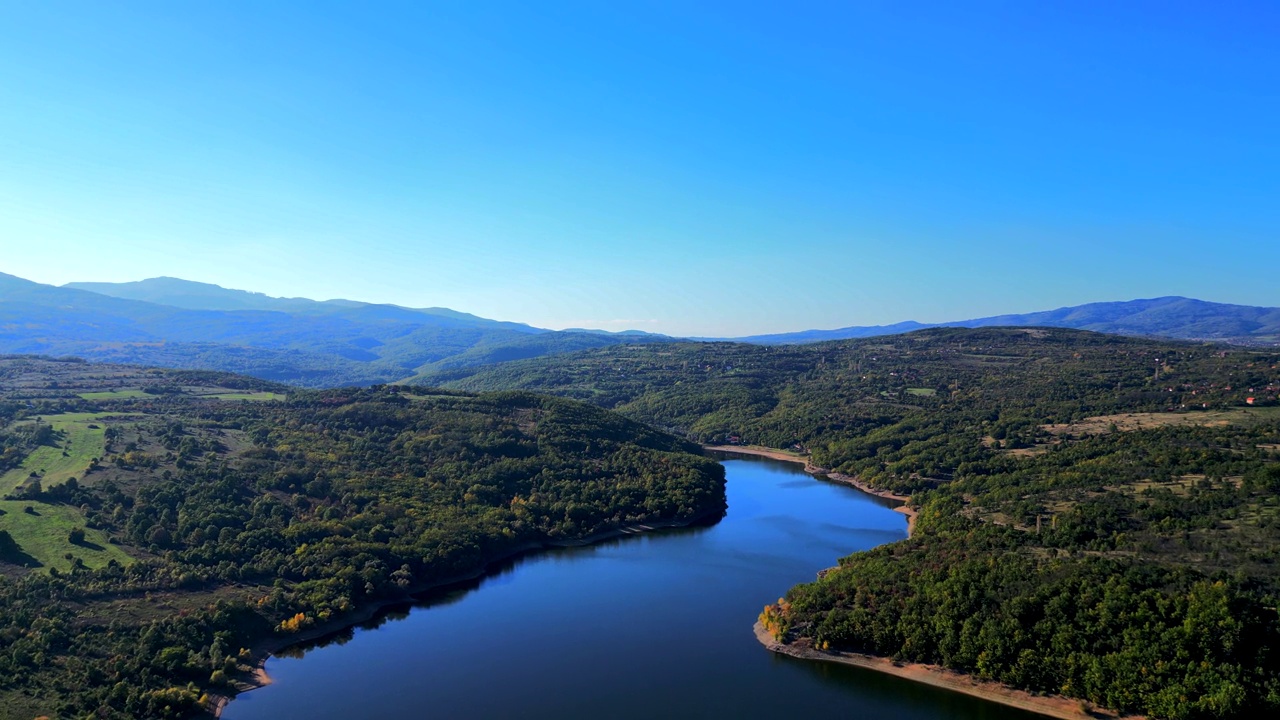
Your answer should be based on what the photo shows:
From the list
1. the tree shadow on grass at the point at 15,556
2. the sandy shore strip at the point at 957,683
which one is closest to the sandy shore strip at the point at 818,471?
the sandy shore strip at the point at 957,683

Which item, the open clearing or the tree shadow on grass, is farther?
the open clearing

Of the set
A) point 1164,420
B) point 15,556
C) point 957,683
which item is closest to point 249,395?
point 15,556

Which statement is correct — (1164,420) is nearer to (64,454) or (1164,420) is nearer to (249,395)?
(64,454)

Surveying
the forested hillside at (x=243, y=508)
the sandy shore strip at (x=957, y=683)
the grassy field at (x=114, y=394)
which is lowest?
the sandy shore strip at (x=957, y=683)

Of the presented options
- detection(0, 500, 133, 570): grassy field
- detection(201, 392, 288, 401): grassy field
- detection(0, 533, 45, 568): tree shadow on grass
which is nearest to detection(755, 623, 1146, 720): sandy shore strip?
detection(0, 500, 133, 570): grassy field

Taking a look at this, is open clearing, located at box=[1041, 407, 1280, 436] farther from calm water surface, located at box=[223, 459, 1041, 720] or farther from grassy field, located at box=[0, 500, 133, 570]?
grassy field, located at box=[0, 500, 133, 570]

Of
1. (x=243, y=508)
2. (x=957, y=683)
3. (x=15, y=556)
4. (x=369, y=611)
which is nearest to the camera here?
(x=957, y=683)

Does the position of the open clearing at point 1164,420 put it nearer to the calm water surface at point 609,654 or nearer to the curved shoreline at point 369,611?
the calm water surface at point 609,654
